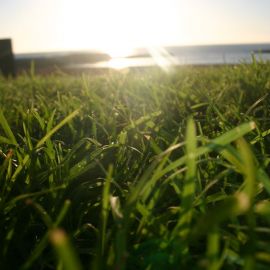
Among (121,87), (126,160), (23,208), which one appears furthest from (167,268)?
(121,87)

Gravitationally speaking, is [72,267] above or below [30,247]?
above

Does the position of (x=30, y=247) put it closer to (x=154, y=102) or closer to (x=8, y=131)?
(x=8, y=131)

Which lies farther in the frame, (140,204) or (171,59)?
(171,59)

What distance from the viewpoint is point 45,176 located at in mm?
737

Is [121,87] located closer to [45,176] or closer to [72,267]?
[45,176]

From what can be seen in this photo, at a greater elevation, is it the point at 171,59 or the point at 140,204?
the point at 171,59

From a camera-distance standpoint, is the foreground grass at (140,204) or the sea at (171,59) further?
the sea at (171,59)

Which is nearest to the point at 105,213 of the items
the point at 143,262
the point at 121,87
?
the point at 143,262

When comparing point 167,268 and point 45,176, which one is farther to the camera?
point 45,176

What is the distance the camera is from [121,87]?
203 cm

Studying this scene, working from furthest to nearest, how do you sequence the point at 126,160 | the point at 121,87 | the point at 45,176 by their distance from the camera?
the point at 121,87
the point at 126,160
the point at 45,176

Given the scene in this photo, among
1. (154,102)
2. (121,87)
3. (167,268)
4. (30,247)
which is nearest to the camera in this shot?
(167,268)

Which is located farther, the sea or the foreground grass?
the sea

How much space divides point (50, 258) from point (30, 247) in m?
0.09
